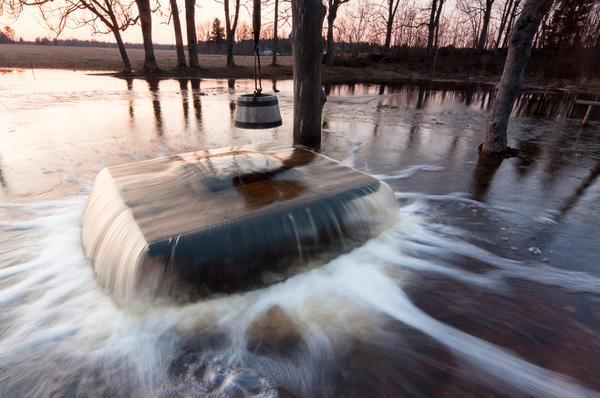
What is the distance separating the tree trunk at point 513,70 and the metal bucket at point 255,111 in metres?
4.58

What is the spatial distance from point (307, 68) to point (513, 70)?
11.6 ft

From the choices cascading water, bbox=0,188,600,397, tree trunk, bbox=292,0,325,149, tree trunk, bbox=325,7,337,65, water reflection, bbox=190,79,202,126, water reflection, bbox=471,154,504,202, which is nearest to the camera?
cascading water, bbox=0,188,600,397

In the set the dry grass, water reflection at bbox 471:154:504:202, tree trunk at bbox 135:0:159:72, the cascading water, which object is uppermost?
tree trunk at bbox 135:0:159:72

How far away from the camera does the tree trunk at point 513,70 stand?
17.1 feet

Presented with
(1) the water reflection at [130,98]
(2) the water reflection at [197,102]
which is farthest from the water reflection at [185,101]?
(1) the water reflection at [130,98]

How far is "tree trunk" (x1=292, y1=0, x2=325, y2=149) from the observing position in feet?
17.7

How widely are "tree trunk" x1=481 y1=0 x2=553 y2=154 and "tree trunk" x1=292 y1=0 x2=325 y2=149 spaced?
316cm

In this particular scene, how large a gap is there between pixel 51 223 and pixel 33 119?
6.34 metres

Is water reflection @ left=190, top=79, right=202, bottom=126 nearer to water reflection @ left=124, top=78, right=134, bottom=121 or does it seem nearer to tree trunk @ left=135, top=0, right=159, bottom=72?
water reflection @ left=124, top=78, right=134, bottom=121

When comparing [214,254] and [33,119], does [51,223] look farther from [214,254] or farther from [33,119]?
[33,119]

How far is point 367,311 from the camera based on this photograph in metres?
2.77

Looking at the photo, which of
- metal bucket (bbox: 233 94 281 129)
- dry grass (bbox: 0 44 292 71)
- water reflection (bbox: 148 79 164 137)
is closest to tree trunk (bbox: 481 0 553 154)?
metal bucket (bbox: 233 94 281 129)

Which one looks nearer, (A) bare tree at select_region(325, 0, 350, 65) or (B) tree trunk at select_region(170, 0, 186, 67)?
(B) tree trunk at select_region(170, 0, 186, 67)

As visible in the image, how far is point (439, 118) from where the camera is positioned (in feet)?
33.6
